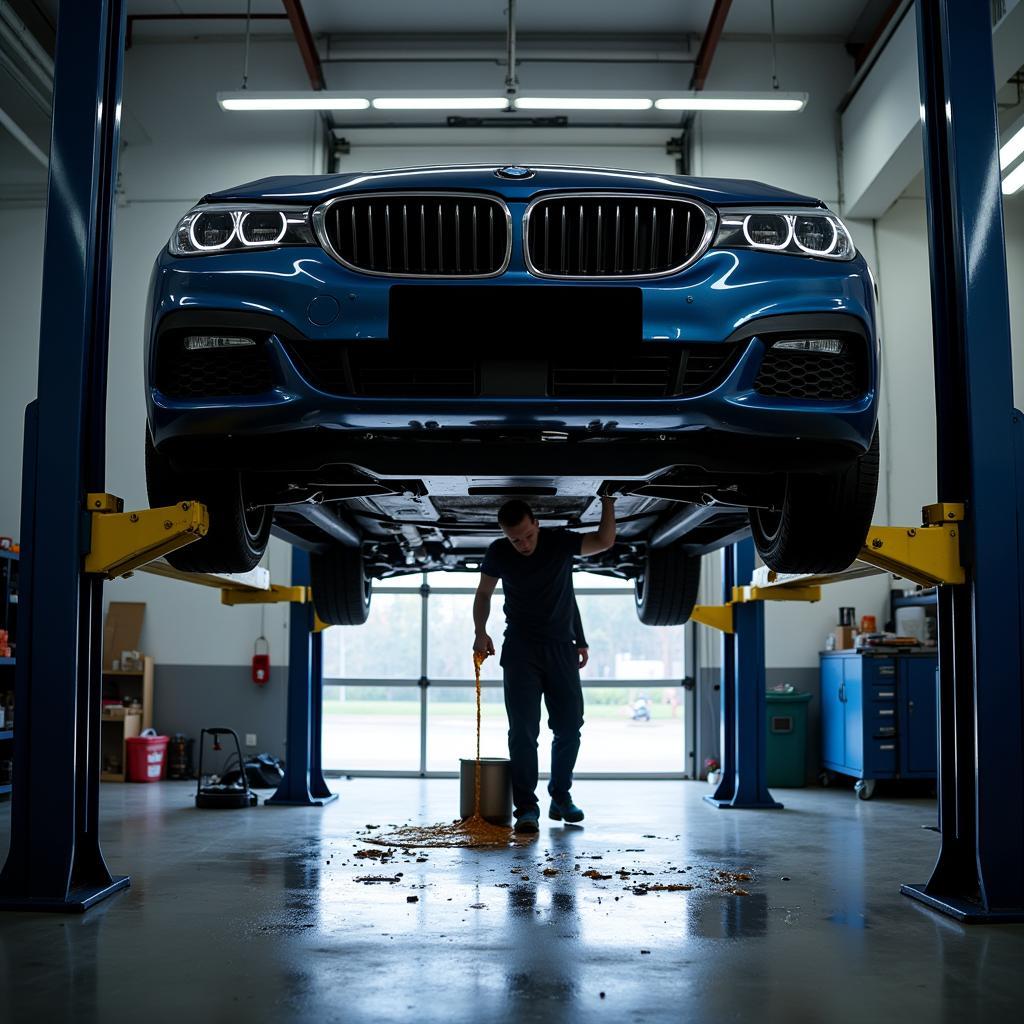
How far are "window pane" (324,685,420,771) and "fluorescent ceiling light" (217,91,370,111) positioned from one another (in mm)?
4839

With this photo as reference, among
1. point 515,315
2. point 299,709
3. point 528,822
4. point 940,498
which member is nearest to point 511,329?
point 515,315

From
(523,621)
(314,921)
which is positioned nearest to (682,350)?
(314,921)

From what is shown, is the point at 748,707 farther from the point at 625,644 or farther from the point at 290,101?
the point at 290,101

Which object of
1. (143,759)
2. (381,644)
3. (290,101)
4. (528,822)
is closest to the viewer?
(528,822)

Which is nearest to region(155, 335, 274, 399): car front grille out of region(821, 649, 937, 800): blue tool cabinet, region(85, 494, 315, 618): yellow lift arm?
region(85, 494, 315, 618): yellow lift arm

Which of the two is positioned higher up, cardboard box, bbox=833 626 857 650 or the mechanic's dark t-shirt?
the mechanic's dark t-shirt

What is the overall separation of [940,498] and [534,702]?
2.16m

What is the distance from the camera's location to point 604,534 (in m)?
4.24

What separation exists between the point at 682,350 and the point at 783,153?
27.0 ft

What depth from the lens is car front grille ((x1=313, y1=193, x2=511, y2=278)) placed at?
256cm

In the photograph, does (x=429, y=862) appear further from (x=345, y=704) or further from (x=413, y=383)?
(x=345, y=704)

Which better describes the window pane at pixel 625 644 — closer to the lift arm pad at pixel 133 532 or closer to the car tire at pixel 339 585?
the car tire at pixel 339 585

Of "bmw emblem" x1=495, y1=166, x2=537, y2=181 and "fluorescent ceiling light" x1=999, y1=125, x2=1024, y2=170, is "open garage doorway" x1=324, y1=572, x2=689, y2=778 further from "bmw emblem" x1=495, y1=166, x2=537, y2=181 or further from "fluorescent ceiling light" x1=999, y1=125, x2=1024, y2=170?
"bmw emblem" x1=495, y1=166, x2=537, y2=181

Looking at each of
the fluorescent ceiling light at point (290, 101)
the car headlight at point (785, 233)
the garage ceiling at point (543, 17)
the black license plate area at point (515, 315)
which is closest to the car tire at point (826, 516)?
the car headlight at point (785, 233)
